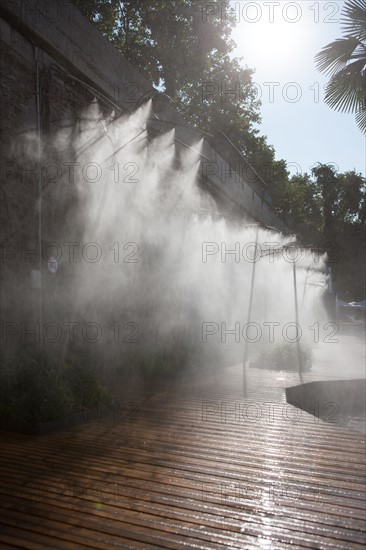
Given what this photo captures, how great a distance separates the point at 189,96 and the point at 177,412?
22.2 metres

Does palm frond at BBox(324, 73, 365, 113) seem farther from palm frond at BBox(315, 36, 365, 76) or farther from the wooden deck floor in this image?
the wooden deck floor

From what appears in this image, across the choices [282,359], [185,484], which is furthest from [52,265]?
[282,359]

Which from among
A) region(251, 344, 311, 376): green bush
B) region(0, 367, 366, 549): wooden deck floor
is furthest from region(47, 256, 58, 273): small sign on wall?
region(251, 344, 311, 376): green bush

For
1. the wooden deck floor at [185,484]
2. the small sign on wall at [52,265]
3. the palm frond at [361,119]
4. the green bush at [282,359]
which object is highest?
the palm frond at [361,119]

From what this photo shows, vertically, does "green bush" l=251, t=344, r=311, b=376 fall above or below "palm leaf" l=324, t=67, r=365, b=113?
below

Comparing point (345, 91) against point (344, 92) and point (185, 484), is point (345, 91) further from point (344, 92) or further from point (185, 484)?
point (185, 484)

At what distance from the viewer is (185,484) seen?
3.39 m

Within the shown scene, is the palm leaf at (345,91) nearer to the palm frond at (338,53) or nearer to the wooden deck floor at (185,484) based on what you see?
the palm frond at (338,53)

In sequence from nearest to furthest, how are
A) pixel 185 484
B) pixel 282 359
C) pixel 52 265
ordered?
pixel 185 484, pixel 52 265, pixel 282 359

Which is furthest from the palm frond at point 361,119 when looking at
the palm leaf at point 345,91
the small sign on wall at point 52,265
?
the small sign on wall at point 52,265

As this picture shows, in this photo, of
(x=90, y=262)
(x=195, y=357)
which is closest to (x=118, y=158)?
(x=90, y=262)

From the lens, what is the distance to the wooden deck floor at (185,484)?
8.83 ft

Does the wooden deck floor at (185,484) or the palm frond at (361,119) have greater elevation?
the palm frond at (361,119)

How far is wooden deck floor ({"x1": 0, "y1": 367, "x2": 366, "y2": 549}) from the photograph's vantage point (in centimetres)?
269
